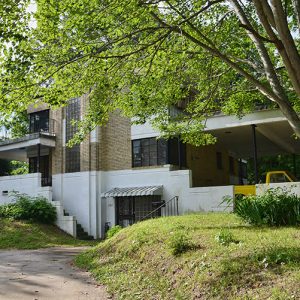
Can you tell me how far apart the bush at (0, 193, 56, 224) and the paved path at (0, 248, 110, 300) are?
30.4 feet

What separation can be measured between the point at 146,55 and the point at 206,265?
5689mm

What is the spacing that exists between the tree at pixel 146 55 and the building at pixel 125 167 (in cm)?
708

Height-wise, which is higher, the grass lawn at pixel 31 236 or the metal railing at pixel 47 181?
the metal railing at pixel 47 181

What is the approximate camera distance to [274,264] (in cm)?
733

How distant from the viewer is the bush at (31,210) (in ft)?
78.7

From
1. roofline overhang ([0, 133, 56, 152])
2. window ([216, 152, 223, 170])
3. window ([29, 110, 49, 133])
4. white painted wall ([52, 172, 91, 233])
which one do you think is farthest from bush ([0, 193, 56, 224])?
window ([216, 152, 223, 170])

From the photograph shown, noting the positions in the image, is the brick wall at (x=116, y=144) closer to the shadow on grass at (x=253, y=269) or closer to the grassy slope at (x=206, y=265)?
the grassy slope at (x=206, y=265)

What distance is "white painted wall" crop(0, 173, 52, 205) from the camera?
26214mm

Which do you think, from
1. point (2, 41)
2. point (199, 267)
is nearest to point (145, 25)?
point (2, 41)

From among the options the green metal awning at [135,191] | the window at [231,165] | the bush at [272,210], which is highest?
the window at [231,165]

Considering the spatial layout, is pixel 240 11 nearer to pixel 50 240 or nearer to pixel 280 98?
pixel 280 98

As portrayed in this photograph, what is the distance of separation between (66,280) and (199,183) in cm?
1567

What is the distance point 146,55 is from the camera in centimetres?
1137

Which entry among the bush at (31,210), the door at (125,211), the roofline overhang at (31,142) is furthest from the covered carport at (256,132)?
the roofline overhang at (31,142)
